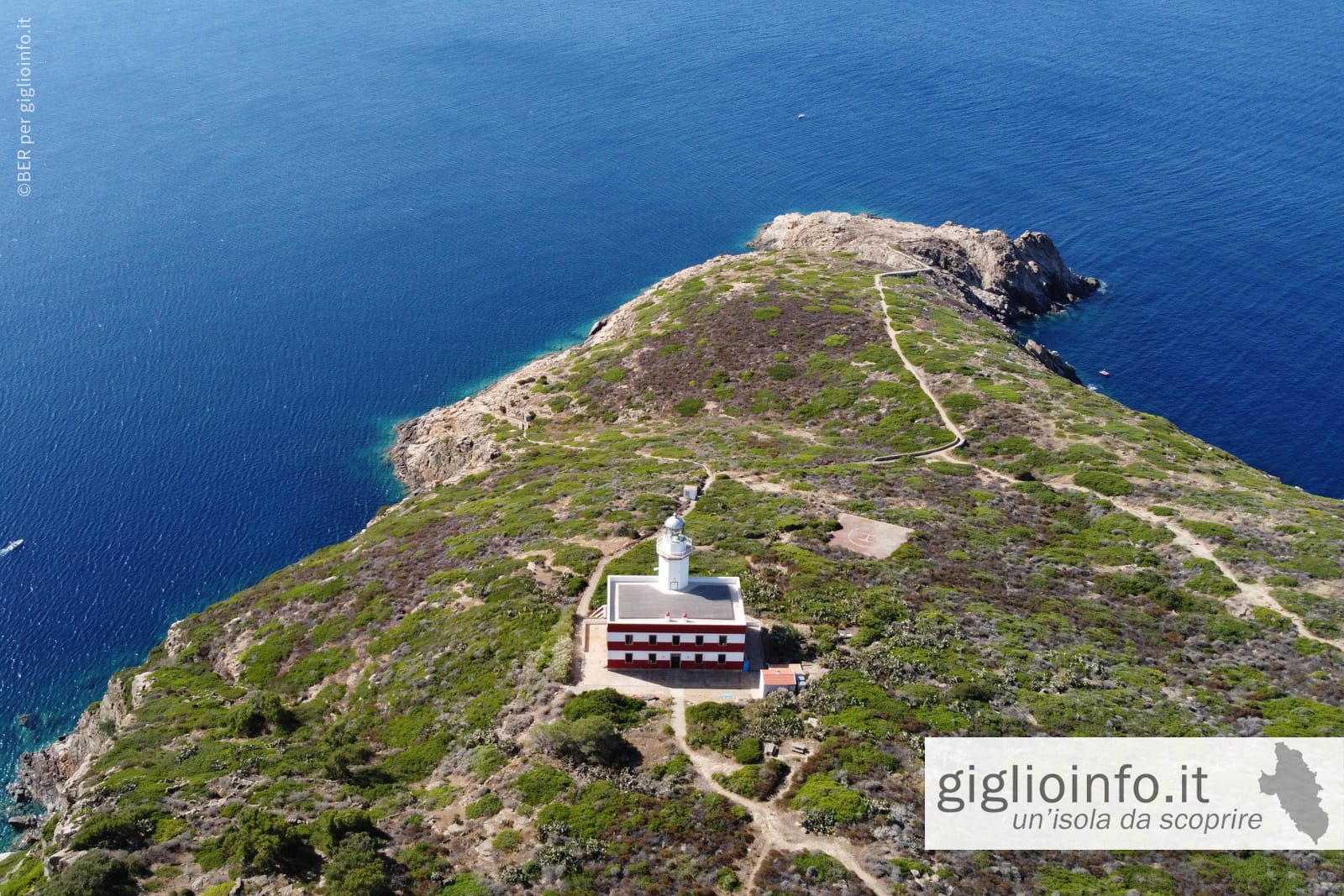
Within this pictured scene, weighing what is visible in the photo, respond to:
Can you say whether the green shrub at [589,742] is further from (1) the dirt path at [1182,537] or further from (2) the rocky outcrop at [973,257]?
(2) the rocky outcrop at [973,257]

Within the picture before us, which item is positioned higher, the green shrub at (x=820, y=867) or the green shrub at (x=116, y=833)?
the green shrub at (x=820, y=867)

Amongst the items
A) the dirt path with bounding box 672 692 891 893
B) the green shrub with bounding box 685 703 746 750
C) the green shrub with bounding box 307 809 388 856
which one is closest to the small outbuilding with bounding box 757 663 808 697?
the green shrub with bounding box 685 703 746 750

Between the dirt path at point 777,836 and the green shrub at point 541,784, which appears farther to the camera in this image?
the green shrub at point 541,784

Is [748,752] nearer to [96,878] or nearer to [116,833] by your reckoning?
[96,878]

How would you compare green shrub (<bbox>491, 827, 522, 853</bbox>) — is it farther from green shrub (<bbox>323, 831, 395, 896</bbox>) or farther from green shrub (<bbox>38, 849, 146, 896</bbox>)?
green shrub (<bbox>38, 849, 146, 896</bbox>)

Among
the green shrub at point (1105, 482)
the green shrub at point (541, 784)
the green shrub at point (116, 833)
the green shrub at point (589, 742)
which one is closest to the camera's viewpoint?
the green shrub at point (116, 833)

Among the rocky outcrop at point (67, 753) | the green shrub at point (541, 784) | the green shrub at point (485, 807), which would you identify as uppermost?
the green shrub at point (541, 784)

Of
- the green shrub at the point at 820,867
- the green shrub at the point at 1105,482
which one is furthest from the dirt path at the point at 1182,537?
the green shrub at the point at 820,867
